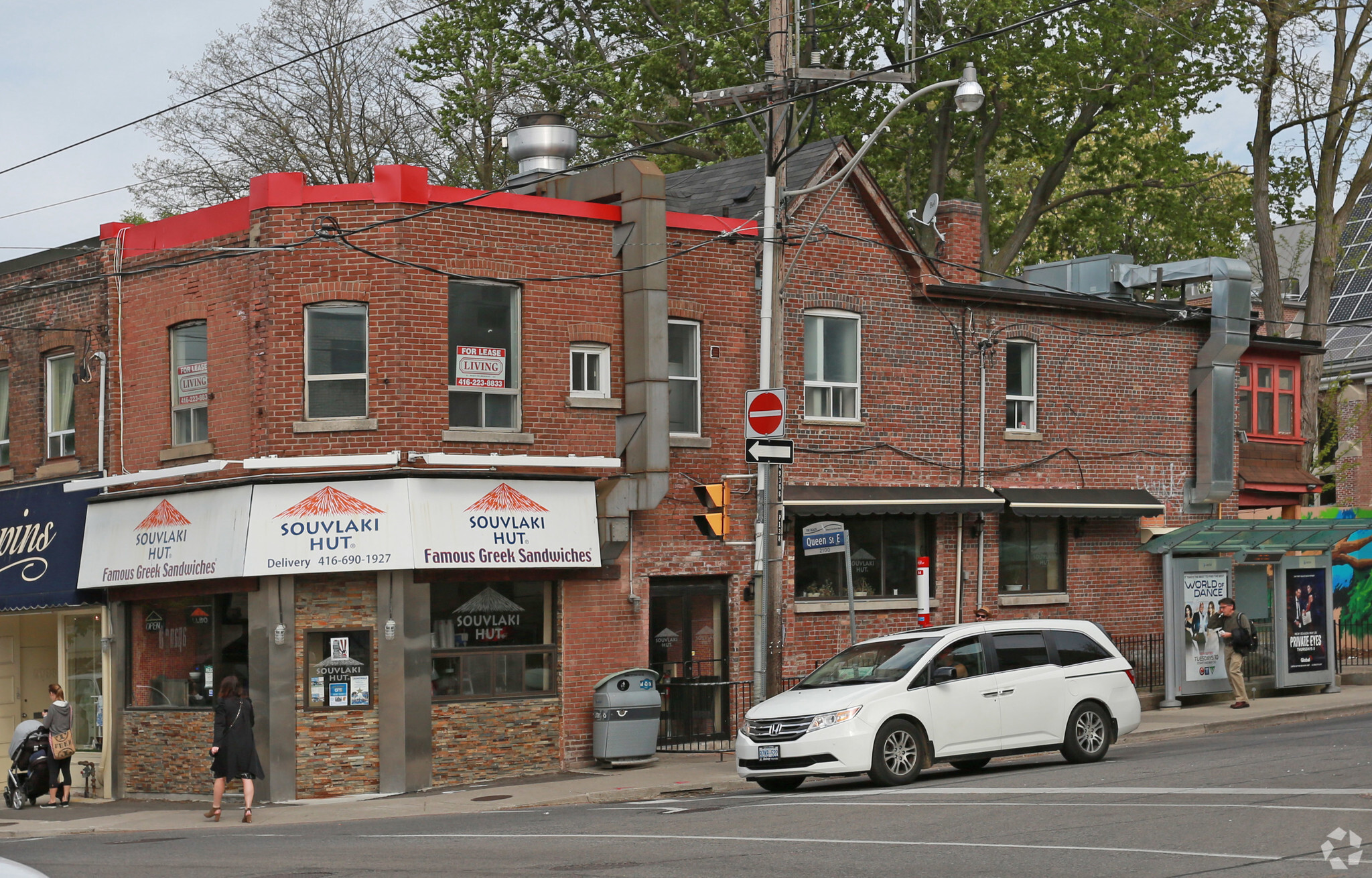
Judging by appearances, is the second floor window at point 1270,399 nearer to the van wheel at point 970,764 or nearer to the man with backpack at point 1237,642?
the man with backpack at point 1237,642

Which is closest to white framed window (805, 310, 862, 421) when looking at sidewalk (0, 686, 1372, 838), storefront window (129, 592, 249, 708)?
sidewalk (0, 686, 1372, 838)

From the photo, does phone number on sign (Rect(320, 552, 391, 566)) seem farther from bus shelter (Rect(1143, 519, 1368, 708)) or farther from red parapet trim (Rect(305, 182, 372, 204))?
bus shelter (Rect(1143, 519, 1368, 708))

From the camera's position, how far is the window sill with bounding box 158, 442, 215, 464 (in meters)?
20.8

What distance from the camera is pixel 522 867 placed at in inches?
450

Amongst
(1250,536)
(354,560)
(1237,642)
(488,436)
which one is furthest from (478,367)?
(1250,536)

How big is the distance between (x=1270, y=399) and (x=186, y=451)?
2022cm

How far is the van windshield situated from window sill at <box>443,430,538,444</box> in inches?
213

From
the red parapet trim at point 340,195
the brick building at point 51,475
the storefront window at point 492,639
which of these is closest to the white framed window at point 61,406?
the brick building at point 51,475

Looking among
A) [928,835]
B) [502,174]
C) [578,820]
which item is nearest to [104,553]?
[578,820]

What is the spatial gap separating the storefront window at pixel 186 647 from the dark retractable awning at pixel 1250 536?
15405 mm

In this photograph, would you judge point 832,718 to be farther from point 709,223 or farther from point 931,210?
point 931,210

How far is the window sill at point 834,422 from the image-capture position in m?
23.4

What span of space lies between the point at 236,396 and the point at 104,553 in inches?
136

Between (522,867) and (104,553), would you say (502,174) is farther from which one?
(522,867)
